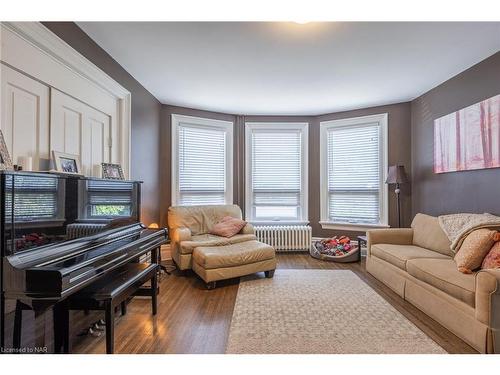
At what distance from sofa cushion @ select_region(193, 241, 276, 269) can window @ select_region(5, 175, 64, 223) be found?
62.5 inches

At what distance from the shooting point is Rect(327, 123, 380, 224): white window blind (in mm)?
4363

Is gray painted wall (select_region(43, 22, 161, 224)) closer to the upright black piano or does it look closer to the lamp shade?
the upright black piano

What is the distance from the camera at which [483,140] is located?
2.80 m

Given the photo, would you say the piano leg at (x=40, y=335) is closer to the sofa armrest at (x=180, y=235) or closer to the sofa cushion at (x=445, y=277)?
the sofa armrest at (x=180, y=235)

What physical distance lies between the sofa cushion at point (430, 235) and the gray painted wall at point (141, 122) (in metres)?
3.61

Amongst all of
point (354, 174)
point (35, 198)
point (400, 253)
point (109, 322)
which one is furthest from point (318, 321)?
point (354, 174)

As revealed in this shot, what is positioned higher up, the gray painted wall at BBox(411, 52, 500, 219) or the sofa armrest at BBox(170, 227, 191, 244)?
the gray painted wall at BBox(411, 52, 500, 219)

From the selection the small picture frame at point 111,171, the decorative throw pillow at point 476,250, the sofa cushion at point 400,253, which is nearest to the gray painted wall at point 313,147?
the sofa cushion at point 400,253

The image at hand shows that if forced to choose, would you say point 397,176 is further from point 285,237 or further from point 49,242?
point 49,242

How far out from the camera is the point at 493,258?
6.63 feet

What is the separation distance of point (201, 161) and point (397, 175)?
10.3 ft

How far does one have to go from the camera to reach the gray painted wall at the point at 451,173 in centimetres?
275

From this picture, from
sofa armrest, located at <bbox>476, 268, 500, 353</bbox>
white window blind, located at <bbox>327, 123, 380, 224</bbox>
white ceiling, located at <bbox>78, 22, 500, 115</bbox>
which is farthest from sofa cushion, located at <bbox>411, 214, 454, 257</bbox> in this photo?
white ceiling, located at <bbox>78, 22, 500, 115</bbox>
